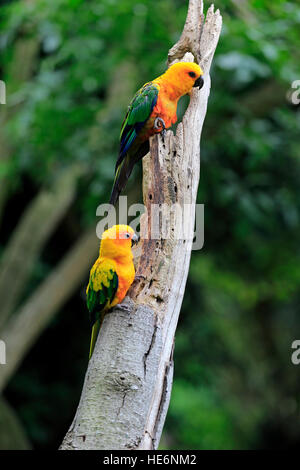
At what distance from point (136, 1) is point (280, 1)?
1.21m

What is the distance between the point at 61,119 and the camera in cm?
504

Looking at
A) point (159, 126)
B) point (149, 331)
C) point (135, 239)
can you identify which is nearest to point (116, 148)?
point (159, 126)

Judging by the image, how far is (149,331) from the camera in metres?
2.26

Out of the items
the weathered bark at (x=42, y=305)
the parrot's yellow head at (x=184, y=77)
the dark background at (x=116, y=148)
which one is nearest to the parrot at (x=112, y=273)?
the parrot's yellow head at (x=184, y=77)

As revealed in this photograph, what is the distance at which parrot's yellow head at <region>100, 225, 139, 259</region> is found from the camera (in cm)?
232

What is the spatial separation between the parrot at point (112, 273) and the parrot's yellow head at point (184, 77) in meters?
0.81

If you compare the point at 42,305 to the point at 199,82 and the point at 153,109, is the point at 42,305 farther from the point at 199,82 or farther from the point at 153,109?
the point at 199,82

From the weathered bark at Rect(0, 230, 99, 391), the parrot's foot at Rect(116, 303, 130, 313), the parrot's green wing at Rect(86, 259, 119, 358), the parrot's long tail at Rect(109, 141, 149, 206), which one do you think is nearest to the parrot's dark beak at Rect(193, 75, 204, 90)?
the parrot's long tail at Rect(109, 141, 149, 206)

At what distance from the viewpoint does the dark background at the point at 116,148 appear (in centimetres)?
450

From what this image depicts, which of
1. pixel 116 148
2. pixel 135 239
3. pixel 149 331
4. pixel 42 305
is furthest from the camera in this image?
pixel 42 305

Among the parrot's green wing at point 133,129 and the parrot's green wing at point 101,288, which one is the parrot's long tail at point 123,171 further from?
the parrot's green wing at point 101,288

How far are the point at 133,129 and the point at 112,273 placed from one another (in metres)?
0.78
